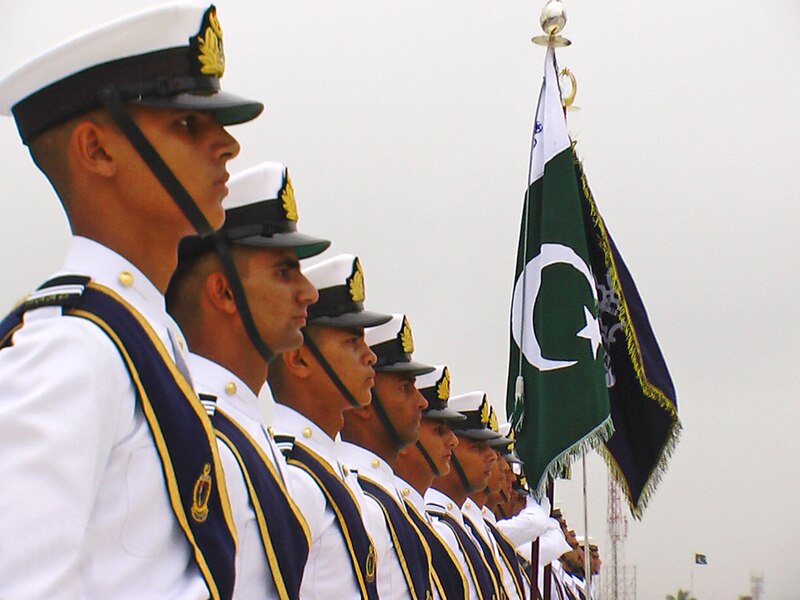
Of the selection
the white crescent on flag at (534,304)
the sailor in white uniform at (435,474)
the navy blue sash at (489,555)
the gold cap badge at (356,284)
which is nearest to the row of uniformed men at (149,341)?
the gold cap badge at (356,284)

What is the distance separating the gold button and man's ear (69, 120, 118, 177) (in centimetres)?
18

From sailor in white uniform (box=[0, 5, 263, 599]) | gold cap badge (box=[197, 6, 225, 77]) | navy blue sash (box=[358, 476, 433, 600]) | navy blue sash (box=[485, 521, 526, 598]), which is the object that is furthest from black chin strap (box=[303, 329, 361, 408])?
navy blue sash (box=[485, 521, 526, 598])

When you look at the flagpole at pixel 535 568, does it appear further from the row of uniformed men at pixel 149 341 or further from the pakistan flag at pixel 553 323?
the row of uniformed men at pixel 149 341

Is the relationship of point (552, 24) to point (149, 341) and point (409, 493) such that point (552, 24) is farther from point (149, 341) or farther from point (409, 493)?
point (149, 341)

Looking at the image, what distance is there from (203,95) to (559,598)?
901cm

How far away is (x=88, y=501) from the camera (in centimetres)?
176

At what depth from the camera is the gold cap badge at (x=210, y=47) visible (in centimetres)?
227

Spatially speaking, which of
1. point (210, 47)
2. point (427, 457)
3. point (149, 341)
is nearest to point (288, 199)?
Result: point (210, 47)

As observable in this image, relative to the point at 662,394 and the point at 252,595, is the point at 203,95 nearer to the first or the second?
the point at 252,595

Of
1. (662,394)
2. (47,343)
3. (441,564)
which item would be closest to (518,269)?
(662,394)

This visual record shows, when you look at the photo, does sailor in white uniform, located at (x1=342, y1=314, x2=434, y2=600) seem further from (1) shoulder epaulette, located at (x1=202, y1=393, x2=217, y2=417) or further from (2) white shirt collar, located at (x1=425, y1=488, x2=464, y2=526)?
(1) shoulder epaulette, located at (x1=202, y1=393, x2=217, y2=417)

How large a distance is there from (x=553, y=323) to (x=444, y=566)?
4.57ft

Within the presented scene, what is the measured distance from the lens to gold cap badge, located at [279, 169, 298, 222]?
132 inches

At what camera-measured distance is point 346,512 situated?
376 centimetres
